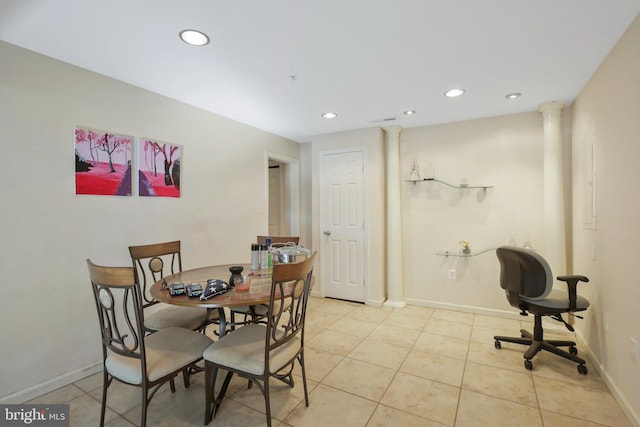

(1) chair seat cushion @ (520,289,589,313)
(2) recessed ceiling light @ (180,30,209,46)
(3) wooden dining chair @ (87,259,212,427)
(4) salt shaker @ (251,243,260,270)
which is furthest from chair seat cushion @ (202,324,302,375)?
(1) chair seat cushion @ (520,289,589,313)

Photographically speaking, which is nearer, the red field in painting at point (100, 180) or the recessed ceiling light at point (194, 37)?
the recessed ceiling light at point (194, 37)

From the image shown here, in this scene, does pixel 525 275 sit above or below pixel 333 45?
below

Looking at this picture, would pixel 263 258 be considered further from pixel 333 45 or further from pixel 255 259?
pixel 333 45

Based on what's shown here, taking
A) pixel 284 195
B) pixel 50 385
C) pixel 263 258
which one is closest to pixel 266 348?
pixel 263 258

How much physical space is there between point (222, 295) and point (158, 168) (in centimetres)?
162

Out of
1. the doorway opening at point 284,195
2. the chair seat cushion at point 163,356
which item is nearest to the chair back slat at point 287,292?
the chair seat cushion at point 163,356

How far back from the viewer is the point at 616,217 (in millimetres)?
1924

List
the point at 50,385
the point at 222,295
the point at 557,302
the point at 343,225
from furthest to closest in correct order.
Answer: the point at 343,225, the point at 557,302, the point at 50,385, the point at 222,295

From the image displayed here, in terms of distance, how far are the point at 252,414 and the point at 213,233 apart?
190 cm

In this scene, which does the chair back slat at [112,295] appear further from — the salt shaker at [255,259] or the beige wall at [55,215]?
the salt shaker at [255,259]

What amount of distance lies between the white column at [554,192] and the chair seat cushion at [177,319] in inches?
135

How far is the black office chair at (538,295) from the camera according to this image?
2295mm

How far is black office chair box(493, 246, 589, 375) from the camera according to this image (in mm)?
2295

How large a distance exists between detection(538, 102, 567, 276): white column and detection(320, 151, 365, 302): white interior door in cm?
203
